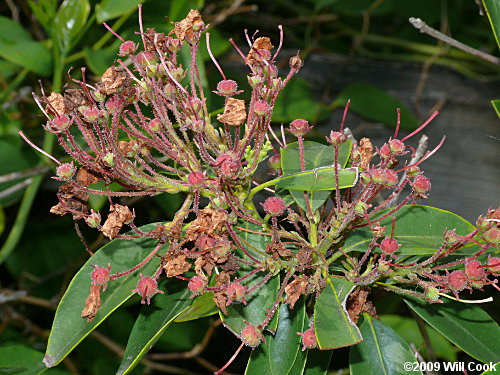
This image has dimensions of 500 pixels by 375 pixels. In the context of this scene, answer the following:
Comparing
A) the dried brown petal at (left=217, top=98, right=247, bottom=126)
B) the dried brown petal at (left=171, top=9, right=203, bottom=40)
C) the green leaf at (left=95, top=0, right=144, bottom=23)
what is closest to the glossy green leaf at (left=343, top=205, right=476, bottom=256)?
the dried brown petal at (left=217, top=98, right=247, bottom=126)

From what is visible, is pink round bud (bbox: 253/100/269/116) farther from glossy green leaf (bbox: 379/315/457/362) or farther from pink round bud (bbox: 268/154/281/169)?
glossy green leaf (bbox: 379/315/457/362)

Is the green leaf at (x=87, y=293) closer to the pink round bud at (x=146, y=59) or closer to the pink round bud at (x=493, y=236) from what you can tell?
the pink round bud at (x=146, y=59)

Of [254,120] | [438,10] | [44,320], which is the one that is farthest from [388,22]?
[254,120]

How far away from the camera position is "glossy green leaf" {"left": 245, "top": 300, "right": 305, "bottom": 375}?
73 centimetres

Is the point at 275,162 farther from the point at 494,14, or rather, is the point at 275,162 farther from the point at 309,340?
the point at 494,14

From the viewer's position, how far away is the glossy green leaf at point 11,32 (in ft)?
4.25

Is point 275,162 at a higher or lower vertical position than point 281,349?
higher

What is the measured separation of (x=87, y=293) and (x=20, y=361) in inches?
16.6

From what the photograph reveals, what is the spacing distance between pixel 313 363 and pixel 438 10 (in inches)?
59.1

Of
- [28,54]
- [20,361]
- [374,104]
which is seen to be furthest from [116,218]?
[374,104]

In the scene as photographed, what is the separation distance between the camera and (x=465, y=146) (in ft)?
5.06

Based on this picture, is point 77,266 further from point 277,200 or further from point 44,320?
point 277,200

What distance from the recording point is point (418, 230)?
0.80 m

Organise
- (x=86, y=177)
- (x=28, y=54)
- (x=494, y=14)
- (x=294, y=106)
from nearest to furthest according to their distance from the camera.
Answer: (x=86, y=177) → (x=494, y=14) → (x=28, y=54) → (x=294, y=106)
